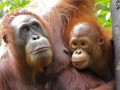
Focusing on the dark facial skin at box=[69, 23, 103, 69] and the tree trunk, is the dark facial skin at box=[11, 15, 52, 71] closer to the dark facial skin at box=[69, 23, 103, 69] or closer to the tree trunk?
the dark facial skin at box=[69, 23, 103, 69]

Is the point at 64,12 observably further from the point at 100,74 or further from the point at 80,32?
the point at 100,74

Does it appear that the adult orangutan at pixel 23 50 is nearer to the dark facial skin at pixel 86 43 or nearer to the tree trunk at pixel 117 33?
the dark facial skin at pixel 86 43

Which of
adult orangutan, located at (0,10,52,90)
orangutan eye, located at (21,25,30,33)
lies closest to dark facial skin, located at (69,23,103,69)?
adult orangutan, located at (0,10,52,90)

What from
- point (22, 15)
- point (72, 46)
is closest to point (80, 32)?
point (72, 46)

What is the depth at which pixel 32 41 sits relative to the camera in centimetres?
339

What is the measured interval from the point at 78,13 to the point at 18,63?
900mm

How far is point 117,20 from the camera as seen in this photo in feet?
9.66

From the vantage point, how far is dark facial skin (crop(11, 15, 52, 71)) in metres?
3.36

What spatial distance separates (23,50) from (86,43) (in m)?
0.66

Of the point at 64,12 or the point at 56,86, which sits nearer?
the point at 56,86

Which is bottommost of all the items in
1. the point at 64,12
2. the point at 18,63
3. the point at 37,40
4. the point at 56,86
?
the point at 56,86

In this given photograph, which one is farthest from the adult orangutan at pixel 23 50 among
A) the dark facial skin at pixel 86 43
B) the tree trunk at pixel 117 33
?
the tree trunk at pixel 117 33

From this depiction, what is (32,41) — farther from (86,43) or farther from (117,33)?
(117,33)

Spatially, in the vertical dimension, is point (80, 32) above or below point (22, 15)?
below
